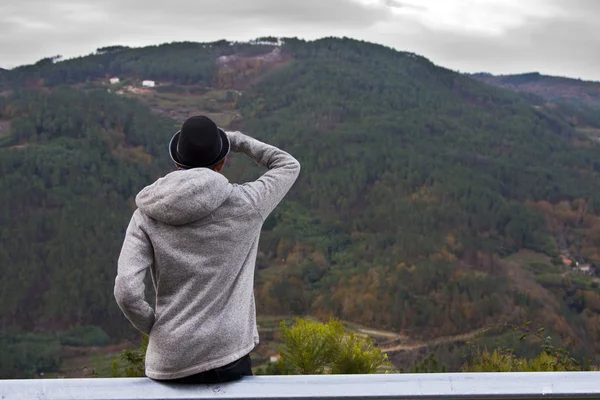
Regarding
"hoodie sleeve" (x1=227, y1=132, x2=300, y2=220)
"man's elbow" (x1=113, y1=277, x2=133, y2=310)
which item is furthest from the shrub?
"man's elbow" (x1=113, y1=277, x2=133, y2=310)

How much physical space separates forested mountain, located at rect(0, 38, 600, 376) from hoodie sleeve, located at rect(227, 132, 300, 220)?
22.9m

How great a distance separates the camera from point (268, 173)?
1.92m

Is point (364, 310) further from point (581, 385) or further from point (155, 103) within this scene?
point (581, 385)

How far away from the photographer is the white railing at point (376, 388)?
1.43m

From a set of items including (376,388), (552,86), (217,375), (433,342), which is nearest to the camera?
(376,388)

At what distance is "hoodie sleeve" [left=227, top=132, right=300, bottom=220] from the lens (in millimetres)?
1808

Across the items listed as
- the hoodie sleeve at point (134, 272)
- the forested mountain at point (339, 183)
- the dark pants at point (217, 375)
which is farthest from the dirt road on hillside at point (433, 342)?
the hoodie sleeve at point (134, 272)

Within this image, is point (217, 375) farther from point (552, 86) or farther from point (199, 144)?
point (552, 86)

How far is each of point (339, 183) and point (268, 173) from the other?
4001cm

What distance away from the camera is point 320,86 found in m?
52.1

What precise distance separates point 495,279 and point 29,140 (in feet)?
89.6

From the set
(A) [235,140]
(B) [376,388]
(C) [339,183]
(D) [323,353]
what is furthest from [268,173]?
(C) [339,183]

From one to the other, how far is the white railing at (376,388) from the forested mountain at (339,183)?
916 inches

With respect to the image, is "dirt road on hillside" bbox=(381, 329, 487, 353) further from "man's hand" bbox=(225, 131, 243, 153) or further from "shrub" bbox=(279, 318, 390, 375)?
"man's hand" bbox=(225, 131, 243, 153)
